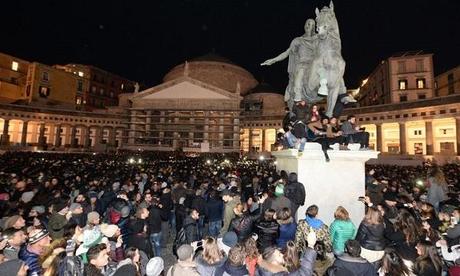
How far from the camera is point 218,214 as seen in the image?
814 centimetres

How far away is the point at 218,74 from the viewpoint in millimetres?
66312

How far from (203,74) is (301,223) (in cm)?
6383

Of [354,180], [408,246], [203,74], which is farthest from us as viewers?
[203,74]

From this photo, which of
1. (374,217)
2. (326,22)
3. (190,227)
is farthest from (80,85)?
(374,217)

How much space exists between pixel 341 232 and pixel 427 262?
1.29 meters

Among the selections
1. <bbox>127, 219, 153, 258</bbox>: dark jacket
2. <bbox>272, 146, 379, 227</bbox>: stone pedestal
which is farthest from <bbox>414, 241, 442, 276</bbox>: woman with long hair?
<bbox>127, 219, 153, 258</bbox>: dark jacket

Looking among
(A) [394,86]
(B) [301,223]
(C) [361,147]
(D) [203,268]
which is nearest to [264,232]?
(B) [301,223]

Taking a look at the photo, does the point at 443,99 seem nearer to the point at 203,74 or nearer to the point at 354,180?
the point at 354,180

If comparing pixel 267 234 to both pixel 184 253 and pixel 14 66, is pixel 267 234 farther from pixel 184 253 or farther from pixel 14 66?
pixel 14 66

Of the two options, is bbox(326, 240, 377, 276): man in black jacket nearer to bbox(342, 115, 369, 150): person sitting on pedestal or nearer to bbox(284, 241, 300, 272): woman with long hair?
bbox(284, 241, 300, 272): woman with long hair

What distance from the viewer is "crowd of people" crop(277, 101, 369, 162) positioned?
22.7 ft

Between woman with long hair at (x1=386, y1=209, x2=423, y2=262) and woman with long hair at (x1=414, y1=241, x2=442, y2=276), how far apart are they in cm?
43

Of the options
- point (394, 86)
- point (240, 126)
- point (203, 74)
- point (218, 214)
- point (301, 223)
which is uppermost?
point (203, 74)

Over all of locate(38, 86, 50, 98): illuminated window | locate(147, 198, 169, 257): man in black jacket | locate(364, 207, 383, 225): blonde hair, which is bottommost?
locate(147, 198, 169, 257): man in black jacket
